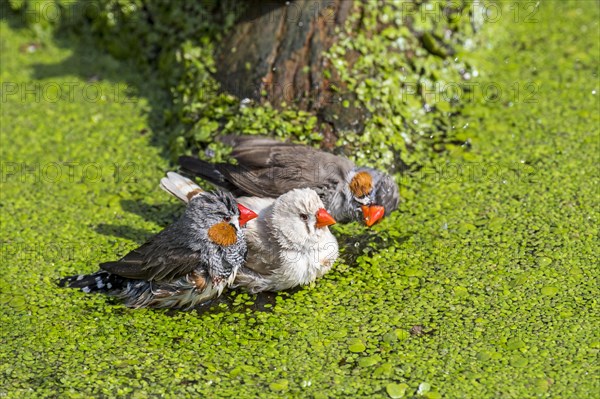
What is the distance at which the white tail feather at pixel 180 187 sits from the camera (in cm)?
596

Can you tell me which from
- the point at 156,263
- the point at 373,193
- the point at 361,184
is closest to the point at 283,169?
the point at 361,184

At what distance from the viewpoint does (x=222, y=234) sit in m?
Answer: 5.41

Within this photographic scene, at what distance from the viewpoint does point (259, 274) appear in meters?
5.64

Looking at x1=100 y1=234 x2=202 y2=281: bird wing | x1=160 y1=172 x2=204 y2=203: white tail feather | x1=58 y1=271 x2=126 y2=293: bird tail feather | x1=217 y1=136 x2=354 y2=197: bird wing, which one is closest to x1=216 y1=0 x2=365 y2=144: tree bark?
x1=217 y1=136 x2=354 y2=197: bird wing

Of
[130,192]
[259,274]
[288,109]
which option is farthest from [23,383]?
[288,109]

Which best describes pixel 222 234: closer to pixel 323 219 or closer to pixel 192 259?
pixel 192 259

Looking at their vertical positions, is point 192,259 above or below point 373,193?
below

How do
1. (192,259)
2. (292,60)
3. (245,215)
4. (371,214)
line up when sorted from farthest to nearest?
(292,60) < (371,214) < (245,215) < (192,259)

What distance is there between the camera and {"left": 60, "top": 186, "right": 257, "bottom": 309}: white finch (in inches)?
213

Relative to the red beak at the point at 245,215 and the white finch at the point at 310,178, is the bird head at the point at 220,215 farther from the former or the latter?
the white finch at the point at 310,178

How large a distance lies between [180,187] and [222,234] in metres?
0.76

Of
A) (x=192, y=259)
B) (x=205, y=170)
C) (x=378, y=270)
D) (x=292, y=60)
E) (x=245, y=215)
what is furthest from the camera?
(x=292, y=60)

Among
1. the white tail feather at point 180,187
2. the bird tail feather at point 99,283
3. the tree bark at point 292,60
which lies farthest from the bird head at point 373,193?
the bird tail feather at point 99,283

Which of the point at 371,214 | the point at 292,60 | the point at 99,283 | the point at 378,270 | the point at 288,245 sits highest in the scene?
the point at 292,60
